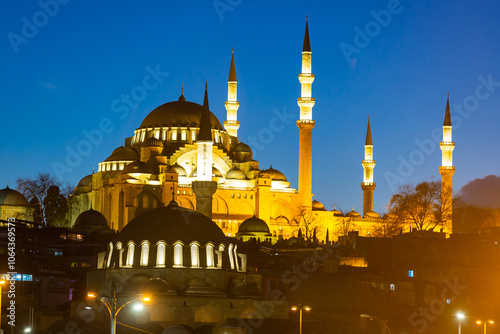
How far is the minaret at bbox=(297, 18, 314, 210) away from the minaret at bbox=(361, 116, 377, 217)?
1300cm

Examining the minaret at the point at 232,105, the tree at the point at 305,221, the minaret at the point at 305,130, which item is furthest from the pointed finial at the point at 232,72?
the tree at the point at 305,221

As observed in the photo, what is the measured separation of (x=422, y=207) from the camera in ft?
282

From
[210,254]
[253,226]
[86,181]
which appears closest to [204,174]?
[253,226]

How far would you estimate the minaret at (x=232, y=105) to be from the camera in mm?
92438

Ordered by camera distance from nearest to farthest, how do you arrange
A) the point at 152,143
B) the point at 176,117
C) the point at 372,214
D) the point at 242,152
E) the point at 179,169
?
1. the point at 179,169
2. the point at 152,143
3. the point at 176,117
4. the point at 242,152
5. the point at 372,214

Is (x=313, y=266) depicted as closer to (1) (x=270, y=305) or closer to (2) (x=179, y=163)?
(1) (x=270, y=305)

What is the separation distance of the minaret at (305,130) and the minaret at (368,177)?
1300 cm

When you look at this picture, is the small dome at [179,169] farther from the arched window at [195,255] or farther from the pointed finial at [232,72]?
the arched window at [195,255]

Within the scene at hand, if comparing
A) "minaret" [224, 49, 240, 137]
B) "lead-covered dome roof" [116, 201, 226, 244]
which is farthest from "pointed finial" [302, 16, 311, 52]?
"lead-covered dome roof" [116, 201, 226, 244]

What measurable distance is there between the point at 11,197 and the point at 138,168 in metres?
12.3

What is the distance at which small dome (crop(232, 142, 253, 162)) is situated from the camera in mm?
91656

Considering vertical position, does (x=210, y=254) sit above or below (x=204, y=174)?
below

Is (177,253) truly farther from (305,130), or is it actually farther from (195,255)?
(305,130)

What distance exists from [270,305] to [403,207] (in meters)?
39.0
